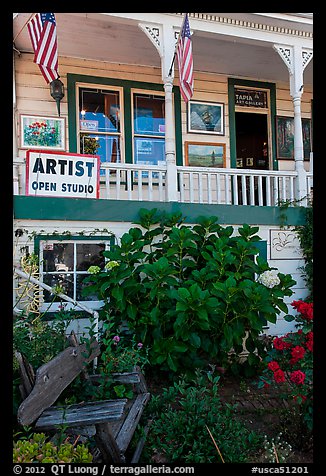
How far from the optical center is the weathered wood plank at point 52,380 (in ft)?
9.14

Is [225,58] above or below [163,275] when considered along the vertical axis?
above

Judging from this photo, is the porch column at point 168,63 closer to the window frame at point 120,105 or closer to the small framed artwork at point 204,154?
the window frame at point 120,105

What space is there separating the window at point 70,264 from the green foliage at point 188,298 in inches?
14.7

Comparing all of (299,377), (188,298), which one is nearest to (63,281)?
(188,298)

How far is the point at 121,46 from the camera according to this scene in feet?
22.0

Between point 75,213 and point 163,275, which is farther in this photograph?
point 75,213

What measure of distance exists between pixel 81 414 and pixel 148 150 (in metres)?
5.44

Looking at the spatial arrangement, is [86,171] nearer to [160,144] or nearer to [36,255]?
[36,255]

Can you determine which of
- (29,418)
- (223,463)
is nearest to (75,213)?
(29,418)

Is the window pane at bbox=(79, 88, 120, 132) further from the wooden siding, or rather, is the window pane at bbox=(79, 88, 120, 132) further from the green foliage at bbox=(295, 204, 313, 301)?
the green foliage at bbox=(295, 204, 313, 301)

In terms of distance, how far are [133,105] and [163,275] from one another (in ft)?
13.3

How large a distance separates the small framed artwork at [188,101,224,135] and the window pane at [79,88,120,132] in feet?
4.51

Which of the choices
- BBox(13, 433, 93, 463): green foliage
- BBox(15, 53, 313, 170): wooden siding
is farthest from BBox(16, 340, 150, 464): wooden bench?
BBox(15, 53, 313, 170): wooden siding
